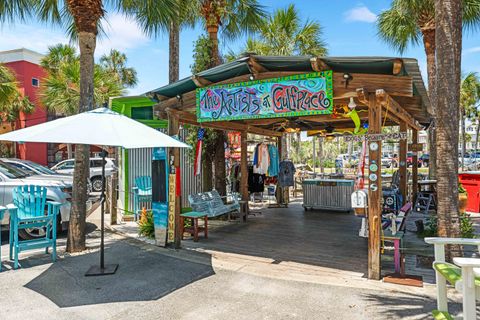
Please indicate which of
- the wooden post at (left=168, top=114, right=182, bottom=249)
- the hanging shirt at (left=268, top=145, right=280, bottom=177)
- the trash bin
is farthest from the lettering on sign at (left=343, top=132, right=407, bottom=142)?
the trash bin

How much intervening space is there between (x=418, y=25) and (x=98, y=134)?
34.0 ft

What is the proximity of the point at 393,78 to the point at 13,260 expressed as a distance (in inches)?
247

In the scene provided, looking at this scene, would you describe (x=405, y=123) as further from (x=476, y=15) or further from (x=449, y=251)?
(x=476, y=15)

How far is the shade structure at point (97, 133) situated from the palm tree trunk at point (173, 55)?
16.1 ft

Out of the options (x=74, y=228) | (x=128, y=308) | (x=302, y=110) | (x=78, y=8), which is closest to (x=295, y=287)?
(x=128, y=308)

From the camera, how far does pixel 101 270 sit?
16.4ft

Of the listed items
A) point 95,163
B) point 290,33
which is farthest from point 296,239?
point 95,163

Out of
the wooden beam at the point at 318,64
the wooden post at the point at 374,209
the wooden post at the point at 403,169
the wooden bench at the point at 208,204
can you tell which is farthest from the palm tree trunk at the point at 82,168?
the wooden post at the point at 403,169

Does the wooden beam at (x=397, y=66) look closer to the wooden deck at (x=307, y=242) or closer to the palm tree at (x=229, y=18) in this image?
the wooden deck at (x=307, y=242)

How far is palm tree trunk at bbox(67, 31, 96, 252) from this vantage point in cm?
608

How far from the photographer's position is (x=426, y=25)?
10.4m

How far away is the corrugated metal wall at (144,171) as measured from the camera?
9648 mm

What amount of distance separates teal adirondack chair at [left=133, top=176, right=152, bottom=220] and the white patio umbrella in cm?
389

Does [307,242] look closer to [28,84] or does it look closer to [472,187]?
[472,187]
